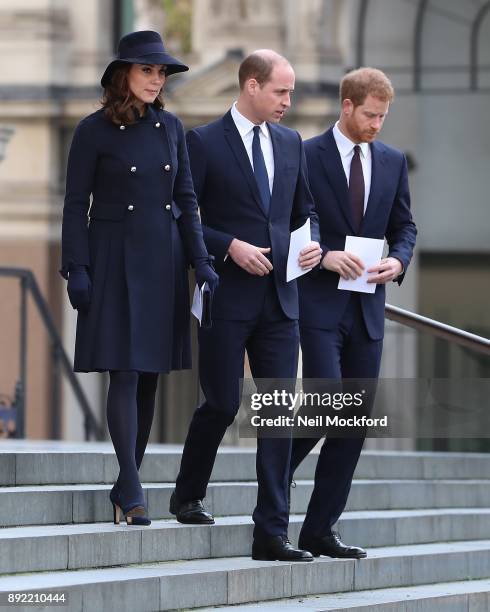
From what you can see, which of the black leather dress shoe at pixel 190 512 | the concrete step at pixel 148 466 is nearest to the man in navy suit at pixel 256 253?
the black leather dress shoe at pixel 190 512

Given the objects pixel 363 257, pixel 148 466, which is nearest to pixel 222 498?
pixel 148 466

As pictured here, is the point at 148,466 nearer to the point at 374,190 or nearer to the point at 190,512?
the point at 190,512

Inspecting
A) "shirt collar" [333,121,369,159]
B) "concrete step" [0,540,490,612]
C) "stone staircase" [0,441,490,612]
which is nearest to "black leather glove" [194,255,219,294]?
"shirt collar" [333,121,369,159]

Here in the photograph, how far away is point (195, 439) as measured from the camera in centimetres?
815

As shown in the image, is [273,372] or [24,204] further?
[24,204]

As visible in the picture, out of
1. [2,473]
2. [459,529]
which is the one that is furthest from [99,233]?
[459,529]

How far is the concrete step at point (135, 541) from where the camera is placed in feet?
24.3

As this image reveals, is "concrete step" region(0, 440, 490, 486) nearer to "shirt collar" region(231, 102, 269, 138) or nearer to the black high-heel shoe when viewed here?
the black high-heel shoe

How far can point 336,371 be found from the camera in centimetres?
799

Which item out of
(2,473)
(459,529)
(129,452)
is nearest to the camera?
(129,452)

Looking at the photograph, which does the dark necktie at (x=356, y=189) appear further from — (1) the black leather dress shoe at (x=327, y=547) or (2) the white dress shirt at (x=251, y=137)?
(1) the black leather dress shoe at (x=327, y=547)

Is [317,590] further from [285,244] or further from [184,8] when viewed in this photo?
[184,8]

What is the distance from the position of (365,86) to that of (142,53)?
2.99ft

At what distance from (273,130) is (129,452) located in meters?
1.42
